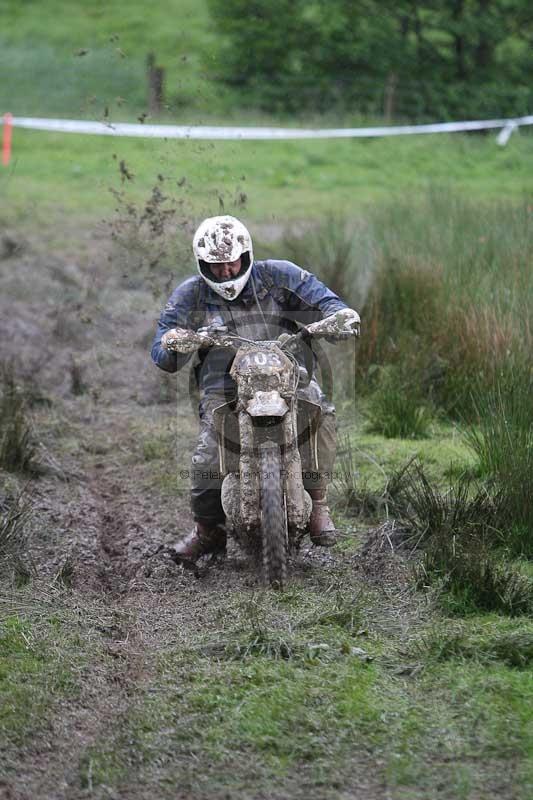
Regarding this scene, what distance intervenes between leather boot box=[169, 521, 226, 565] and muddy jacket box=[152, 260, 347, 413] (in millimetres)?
697

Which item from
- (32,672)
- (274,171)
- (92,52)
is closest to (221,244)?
(32,672)

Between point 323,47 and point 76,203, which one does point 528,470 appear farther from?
point 323,47

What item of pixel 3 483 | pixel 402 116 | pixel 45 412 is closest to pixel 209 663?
pixel 3 483

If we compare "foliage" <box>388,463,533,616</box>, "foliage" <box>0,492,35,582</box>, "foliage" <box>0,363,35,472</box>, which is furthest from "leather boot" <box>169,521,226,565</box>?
"foliage" <box>0,363,35,472</box>

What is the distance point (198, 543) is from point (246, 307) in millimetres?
1279

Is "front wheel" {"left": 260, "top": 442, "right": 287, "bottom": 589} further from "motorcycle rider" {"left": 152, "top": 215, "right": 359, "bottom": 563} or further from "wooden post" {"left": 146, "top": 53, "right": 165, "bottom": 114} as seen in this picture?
"wooden post" {"left": 146, "top": 53, "right": 165, "bottom": 114}

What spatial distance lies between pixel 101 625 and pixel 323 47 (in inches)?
981

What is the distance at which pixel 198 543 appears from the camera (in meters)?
6.48

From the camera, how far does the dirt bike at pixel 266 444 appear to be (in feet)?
18.3

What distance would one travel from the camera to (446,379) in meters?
8.55

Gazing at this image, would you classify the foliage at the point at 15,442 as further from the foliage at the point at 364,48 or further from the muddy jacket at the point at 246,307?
the foliage at the point at 364,48

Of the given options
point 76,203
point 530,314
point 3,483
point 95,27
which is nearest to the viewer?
point 3,483

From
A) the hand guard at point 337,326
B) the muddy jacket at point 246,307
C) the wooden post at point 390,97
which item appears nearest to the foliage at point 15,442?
the muddy jacket at point 246,307

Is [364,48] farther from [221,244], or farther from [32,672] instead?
[32,672]
